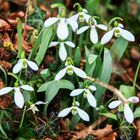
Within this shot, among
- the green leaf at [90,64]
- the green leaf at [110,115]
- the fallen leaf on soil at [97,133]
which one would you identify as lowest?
the fallen leaf on soil at [97,133]

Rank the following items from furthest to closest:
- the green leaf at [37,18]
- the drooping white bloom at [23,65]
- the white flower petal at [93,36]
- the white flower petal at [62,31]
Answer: the green leaf at [37,18]
the white flower petal at [93,36]
the drooping white bloom at [23,65]
the white flower petal at [62,31]

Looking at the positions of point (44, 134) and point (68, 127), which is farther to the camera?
point (68, 127)

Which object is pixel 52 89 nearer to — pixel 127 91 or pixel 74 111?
pixel 74 111

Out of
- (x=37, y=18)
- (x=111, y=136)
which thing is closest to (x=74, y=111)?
(x=111, y=136)

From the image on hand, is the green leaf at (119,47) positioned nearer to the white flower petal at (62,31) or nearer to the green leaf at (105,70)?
the green leaf at (105,70)

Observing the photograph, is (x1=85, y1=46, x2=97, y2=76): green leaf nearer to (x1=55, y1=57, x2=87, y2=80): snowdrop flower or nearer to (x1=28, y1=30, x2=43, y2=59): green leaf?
(x1=55, y1=57, x2=87, y2=80): snowdrop flower

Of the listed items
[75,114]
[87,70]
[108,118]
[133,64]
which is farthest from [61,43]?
[133,64]

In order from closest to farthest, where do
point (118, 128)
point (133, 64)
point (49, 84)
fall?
1. point (49, 84)
2. point (118, 128)
3. point (133, 64)

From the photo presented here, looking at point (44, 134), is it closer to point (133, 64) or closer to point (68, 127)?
point (68, 127)

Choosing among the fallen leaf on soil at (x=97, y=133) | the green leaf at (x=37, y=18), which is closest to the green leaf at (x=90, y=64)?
the fallen leaf on soil at (x=97, y=133)
